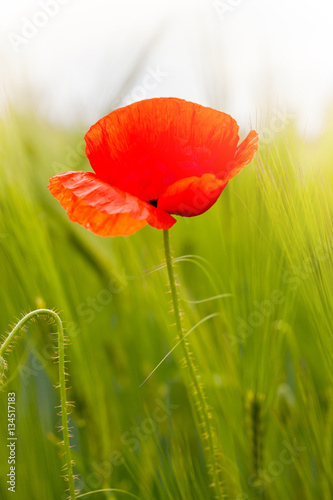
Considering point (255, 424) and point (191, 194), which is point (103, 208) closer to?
point (191, 194)

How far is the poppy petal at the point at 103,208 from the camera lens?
0.32m

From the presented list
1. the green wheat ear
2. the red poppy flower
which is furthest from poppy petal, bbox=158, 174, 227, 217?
the green wheat ear

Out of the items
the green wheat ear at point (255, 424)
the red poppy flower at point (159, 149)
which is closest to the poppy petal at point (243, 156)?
the red poppy flower at point (159, 149)

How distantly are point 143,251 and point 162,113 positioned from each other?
18 centimetres

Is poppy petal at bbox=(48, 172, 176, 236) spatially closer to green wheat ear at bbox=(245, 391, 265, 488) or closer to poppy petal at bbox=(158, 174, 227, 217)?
poppy petal at bbox=(158, 174, 227, 217)

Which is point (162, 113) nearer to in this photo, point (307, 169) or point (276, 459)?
point (307, 169)

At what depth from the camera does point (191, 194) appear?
0.35 metres

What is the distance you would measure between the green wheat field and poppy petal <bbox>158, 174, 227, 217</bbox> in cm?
6

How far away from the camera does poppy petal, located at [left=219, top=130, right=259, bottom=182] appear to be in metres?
0.34

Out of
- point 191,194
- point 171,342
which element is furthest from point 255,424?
point 191,194

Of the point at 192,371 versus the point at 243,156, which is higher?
the point at 243,156

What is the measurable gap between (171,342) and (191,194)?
17 centimetres

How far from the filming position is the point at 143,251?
526 mm

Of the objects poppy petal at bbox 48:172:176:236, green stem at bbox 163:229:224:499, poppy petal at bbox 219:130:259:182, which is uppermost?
poppy petal at bbox 219:130:259:182
